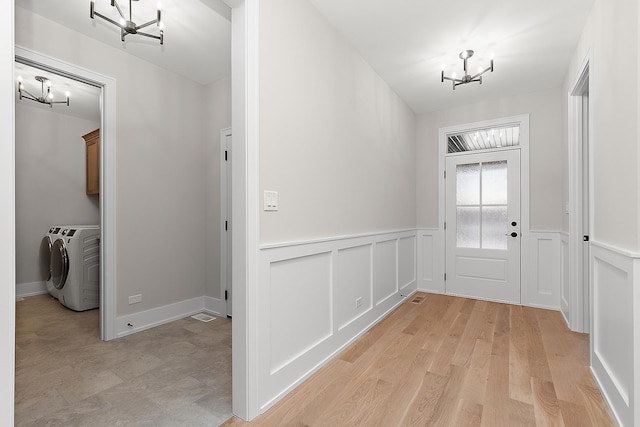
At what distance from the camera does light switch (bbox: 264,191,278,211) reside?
5.79 ft

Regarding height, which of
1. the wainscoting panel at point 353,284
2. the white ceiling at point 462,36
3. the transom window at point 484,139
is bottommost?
the wainscoting panel at point 353,284

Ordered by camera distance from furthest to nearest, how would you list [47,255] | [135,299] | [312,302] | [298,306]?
[47,255], [135,299], [312,302], [298,306]

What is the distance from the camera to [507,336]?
9.10 ft

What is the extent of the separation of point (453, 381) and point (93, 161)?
15.3 feet

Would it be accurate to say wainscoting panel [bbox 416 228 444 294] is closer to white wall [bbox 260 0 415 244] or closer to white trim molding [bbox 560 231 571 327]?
white wall [bbox 260 0 415 244]

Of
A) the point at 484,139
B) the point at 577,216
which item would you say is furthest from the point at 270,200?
the point at 484,139

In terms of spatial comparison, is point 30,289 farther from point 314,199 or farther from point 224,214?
point 314,199

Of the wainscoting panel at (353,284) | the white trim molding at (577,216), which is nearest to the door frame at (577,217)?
the white trim molding at (577,216)

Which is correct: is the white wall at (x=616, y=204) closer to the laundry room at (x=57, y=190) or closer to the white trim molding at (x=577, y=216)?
the white trim molding at (x=577, y=216)

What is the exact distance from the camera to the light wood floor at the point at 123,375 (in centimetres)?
167

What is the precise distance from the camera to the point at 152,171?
3096mm

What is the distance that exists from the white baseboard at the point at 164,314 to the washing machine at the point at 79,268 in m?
1.05

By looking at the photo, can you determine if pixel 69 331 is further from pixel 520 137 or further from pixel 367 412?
pixel 520 137

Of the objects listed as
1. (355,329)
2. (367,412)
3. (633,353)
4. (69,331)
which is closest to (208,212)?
(69,331)
